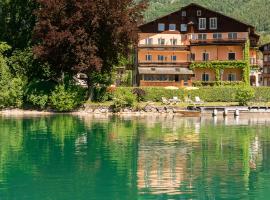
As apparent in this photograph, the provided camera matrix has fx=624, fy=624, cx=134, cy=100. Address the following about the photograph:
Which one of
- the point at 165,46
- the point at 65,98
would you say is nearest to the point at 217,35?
the point at 165,46

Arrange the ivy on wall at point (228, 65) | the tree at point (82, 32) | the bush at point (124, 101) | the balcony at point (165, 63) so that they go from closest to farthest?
the tree at point (82, 32)
the bush at point (124, 101)
the ivy on wall at point (228, 65)
the balcony at point (165, 63)

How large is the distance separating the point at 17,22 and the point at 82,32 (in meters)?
11.7

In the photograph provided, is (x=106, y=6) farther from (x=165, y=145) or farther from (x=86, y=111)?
(x=165, y=145)

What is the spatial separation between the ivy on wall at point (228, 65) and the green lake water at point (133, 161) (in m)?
31.4

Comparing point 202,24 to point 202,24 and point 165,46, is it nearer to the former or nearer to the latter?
point 202,24

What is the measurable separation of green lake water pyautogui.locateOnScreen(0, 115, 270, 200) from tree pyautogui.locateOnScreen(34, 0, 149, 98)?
40.1 feet

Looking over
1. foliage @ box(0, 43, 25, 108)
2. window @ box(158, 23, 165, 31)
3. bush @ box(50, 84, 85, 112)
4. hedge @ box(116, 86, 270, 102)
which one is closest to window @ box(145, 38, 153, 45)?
window @ box(158, 23, 165, 31)

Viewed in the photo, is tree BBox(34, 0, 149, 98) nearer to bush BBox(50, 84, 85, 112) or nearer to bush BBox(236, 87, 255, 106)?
bush BBox(50, 84, 85, 112)

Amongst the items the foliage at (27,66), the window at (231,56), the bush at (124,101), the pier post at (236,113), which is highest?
the window at (231,56)

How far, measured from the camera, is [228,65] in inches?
3226

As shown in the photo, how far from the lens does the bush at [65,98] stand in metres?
62.9

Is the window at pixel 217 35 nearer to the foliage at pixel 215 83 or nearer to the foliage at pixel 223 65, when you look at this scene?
the foliage at pixel 223 65

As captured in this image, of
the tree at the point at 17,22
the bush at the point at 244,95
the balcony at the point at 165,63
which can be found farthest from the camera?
the balcony at the point at 165,63

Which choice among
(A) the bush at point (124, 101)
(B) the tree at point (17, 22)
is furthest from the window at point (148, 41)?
(A) the bush at point (124, 101)
